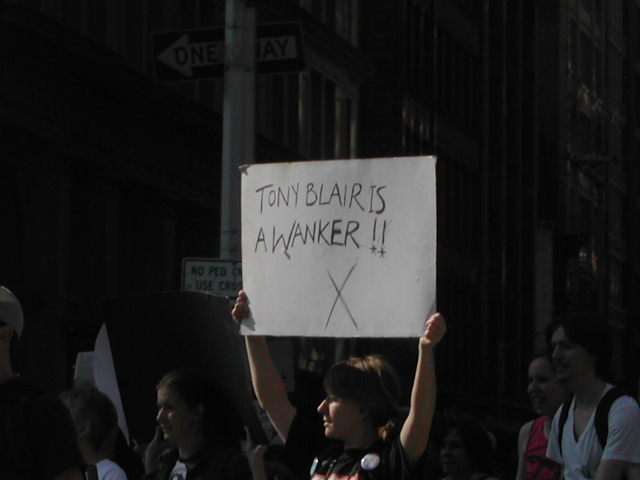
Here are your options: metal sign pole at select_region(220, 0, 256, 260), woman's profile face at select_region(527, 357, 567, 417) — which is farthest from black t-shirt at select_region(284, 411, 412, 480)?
metal sign pole at select_region(220, 0, 256, 260)

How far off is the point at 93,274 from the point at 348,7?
17.2m

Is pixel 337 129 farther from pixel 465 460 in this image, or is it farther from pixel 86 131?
pixel 465 460

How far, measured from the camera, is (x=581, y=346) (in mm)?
8664

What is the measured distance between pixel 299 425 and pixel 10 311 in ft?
4.91

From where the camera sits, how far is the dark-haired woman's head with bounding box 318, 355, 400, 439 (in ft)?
23.0

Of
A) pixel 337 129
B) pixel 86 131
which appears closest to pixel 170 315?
pixel 86 131

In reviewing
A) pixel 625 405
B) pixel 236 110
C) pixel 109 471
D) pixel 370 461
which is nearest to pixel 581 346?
pixel 625 405

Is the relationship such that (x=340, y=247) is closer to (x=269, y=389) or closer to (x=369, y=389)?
(x=269, y=389)

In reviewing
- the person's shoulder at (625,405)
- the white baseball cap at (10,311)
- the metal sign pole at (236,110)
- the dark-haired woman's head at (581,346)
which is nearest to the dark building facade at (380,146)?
the metal sign pole at (236,110)

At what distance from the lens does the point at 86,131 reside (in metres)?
28.8

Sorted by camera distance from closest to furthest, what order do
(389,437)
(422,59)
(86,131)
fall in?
(389,437) → (86,131) → (422,59)

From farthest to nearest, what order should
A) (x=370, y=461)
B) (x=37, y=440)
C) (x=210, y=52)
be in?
(x=210, y=52) < (x=370, y=461) < (x=37, y=440)

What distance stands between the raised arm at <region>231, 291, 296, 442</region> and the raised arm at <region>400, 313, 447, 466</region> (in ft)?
2.70

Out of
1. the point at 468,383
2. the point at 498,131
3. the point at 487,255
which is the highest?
the point at 498,131
